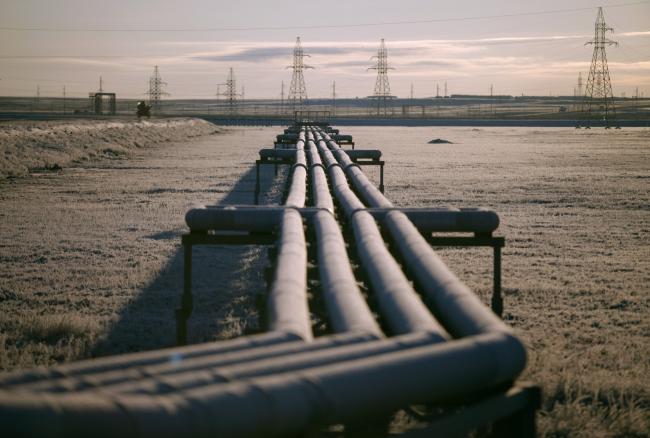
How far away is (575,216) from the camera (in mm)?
13438

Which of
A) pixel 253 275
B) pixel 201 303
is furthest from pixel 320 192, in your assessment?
pixel 201 303

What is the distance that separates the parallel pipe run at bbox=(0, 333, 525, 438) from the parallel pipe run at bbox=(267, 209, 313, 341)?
0.70 m

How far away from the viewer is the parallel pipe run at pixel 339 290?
351 centimetres

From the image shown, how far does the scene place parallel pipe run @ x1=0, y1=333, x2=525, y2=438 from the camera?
2012mm

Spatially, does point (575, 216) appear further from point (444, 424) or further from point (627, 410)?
point (444, 424)

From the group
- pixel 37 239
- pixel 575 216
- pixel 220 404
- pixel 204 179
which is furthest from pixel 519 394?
pixel 204 179

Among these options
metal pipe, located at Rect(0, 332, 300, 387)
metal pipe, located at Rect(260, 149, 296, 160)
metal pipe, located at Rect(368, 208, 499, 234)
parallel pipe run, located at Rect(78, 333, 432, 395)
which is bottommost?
metal pipe, located at Rect(0, 332, 300, 387)

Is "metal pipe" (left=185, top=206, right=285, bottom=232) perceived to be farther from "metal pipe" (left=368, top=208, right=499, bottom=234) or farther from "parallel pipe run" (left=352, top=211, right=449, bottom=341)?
"metal pipe" (left=368, top=208, right=499, bottom=234)

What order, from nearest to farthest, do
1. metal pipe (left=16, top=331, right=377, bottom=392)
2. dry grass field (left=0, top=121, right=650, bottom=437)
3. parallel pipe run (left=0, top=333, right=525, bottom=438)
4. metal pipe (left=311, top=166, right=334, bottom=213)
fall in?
1. parallel pipe run (left=0, top=333, right=525, bottom=438)
2. metal pipe (left=16, top=331, right=377, bottom=392)
3. dry grass field (left=0, top=121, right=650, bottom=437)
4. metal pipe (left=311, top=166, right=334, bottom=213)

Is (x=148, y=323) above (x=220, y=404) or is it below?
below

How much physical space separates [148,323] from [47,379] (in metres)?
4.19

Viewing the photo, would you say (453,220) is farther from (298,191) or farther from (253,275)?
(253,275)

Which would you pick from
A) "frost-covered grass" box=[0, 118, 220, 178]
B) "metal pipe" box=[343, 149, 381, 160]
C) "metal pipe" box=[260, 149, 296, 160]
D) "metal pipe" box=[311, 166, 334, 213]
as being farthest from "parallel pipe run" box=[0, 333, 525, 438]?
"frost-covered grass" box=[0, 118, 220, 178]

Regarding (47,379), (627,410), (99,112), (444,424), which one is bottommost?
(627,410)
